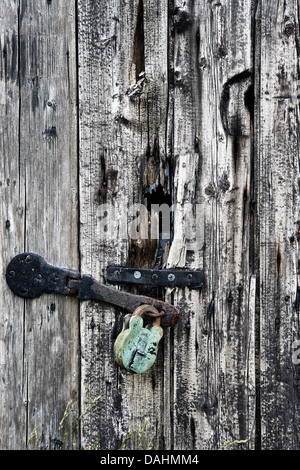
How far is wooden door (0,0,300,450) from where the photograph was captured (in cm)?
147

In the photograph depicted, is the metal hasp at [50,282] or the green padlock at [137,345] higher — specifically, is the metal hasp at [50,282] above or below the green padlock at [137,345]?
above

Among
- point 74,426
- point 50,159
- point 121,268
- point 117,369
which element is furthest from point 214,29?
point 74,426

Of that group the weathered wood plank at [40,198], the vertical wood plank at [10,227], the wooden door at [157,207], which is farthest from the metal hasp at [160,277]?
the vertical wood plank at [10,227]

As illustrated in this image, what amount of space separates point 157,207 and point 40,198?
1.30 feet

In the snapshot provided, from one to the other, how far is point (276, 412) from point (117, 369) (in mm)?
552

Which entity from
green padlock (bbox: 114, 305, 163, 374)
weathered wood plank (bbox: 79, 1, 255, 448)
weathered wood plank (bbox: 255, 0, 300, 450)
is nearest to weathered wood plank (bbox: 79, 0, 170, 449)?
weathered wood plank (bbox: 79, 1, 255, 448)

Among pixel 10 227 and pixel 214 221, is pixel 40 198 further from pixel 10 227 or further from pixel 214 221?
pixel 214 221

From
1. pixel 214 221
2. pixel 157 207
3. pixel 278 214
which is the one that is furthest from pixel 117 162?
pixel 278 214

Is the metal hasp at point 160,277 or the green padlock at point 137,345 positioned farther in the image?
the metal hasp at point 160,277

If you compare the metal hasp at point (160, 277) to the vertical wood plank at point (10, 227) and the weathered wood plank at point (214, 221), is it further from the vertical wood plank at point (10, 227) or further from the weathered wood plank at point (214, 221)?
the vertical wood plank at point (10, 227)

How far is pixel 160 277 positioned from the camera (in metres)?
1.51

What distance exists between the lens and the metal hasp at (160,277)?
59.2 inches

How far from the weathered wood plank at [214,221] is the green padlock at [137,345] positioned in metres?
0.12

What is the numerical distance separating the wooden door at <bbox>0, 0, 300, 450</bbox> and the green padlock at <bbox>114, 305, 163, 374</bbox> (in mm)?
116
